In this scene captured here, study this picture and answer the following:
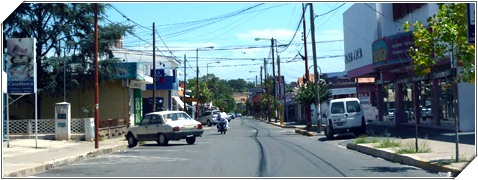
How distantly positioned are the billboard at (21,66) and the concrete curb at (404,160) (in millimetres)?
12499

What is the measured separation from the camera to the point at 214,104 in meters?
139

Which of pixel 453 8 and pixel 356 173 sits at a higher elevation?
pixel 453 8

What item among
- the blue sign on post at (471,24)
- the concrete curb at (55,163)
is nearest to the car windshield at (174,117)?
the concrete curb at (55,163)

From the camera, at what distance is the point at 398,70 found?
37.8 meters

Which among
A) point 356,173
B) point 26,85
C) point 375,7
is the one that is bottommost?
point 356,173

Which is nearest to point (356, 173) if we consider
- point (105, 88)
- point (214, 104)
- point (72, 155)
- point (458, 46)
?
point (458, 46)

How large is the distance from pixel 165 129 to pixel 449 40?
1636cm

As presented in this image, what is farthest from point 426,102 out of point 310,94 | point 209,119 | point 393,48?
point 209,119

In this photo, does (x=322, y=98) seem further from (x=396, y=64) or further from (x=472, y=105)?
(x=472, y=105)

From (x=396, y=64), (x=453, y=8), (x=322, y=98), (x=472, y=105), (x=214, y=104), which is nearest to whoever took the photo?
(x=453, y=8)

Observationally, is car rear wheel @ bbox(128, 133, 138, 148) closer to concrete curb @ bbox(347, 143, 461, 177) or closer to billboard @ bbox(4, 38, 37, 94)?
billboard @ bbox(4, 38, 37, 94)

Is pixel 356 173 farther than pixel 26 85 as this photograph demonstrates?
No

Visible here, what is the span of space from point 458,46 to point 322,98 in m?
28.4

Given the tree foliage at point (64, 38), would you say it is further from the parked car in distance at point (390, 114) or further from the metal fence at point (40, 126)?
the parked car in distance at point (390, 114)
